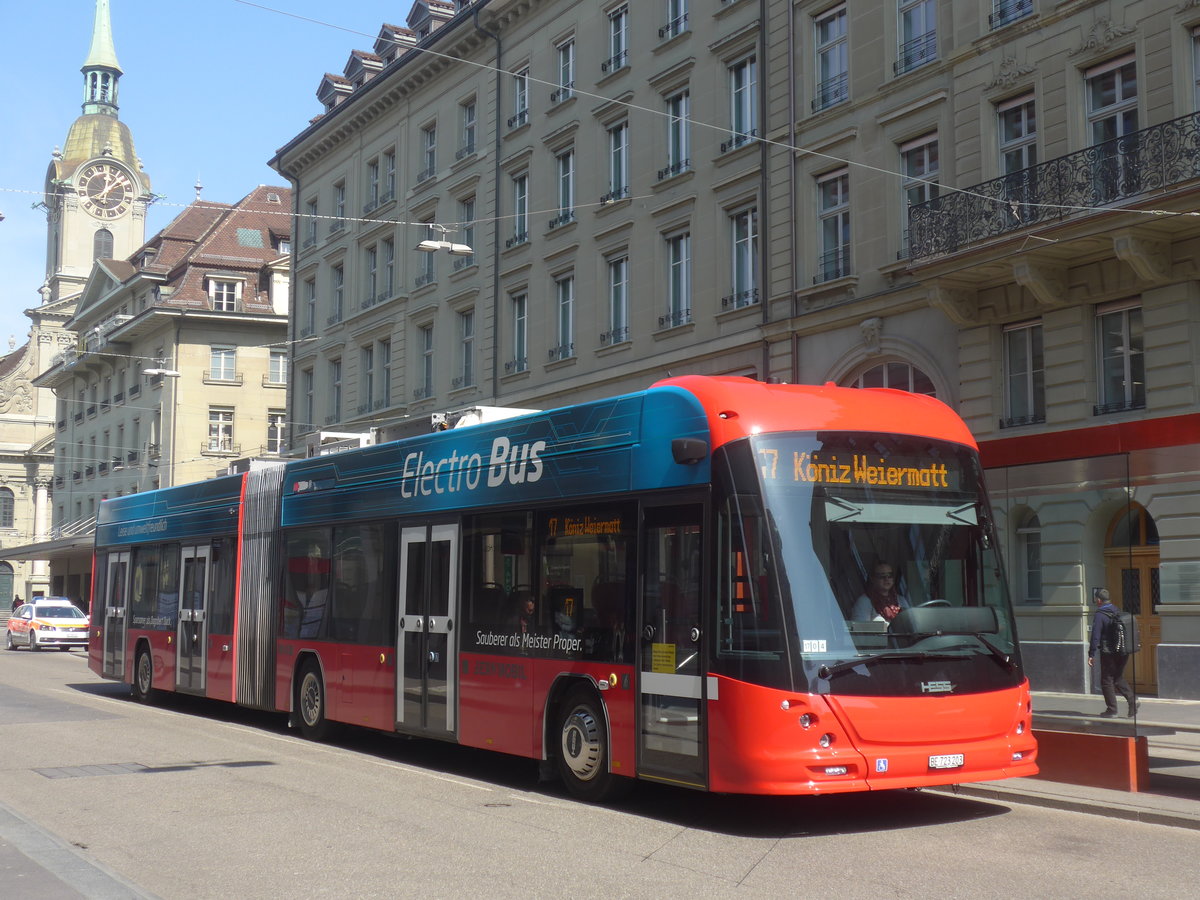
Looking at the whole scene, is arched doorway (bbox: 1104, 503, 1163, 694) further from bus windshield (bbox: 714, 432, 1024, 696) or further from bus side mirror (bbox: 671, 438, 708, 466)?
bus side mirror (bbox: 671, 438, 708, 466)

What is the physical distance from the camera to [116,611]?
2269 centimetres

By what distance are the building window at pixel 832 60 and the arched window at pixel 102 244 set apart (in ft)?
301

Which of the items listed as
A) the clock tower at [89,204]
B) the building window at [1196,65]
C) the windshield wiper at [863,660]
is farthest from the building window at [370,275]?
the clock tower at [89,204]

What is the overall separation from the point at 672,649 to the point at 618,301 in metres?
21.3

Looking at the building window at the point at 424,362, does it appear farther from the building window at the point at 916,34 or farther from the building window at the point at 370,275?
the building window at the point at 916,34

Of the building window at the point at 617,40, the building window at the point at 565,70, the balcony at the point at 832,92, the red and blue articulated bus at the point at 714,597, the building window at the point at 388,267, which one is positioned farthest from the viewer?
the building window at the point at 388,267

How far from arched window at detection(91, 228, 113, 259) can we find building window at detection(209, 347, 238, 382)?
49525 millimetres

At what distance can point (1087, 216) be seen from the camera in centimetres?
1888

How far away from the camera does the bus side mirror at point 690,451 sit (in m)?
9.86

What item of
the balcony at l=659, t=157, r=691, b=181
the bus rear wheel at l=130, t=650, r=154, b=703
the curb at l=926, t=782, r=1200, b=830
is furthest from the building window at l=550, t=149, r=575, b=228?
the curb at l=926, t=782, r=1200, b=830

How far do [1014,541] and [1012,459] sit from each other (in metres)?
1.03

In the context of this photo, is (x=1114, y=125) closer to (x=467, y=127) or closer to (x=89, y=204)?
(x=467, y=127)

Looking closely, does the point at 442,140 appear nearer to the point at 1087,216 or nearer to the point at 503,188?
the point at 503,188

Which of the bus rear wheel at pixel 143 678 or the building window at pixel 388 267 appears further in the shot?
the building window at pixel 388 267
